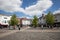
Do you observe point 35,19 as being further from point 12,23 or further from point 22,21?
point 22,21

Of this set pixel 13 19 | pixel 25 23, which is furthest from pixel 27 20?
pixel 13 19

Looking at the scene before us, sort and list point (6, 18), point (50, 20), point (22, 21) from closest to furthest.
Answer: point (50, 20) → point (6, 18) → point (22, 21)

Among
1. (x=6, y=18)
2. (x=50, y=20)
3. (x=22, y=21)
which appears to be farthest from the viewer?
(x=22, y=21)

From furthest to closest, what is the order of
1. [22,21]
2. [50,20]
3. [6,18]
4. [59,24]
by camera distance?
[22,21] < [6,18] < [59,24] < [50,20]

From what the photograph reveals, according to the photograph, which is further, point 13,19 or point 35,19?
point 35,19

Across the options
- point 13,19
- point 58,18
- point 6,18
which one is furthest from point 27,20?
point 13,19

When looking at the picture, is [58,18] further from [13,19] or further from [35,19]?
[13,19]

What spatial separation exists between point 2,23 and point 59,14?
41.0 metres

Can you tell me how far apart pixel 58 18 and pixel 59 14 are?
298 cm

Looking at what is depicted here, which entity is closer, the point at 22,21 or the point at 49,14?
the point at 49,14

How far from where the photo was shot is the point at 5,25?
9338 centimetres

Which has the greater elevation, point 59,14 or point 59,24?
point 59,14

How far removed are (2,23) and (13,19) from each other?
1773 cm

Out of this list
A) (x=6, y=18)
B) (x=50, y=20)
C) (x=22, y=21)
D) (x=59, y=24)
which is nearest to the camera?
(x=50, y=20)
